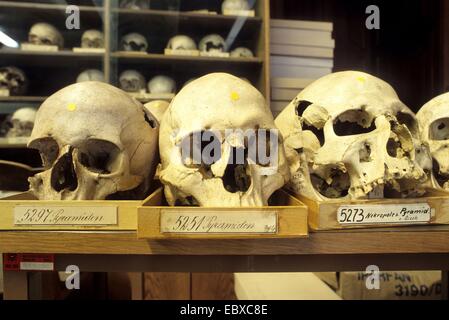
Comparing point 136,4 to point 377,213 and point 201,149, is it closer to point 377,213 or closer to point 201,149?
point 201,149

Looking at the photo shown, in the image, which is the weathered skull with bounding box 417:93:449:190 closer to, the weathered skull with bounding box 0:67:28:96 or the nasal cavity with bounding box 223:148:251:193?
the nasal cavity with bounding box 223:148:251:193

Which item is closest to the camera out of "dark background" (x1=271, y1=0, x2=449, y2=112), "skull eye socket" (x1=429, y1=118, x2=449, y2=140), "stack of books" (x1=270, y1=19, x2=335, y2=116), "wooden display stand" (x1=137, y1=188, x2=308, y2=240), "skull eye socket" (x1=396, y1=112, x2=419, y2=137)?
"wooden display stand" (x1=137, y1=188, x2=308, y2=240)

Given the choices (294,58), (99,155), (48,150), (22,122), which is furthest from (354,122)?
(22,122)

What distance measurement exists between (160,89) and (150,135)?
1399mm

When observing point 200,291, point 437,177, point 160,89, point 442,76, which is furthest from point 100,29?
point 437,177

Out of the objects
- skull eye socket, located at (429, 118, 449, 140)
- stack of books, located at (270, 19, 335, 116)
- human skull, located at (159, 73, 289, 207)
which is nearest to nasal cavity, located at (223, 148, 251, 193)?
human skull, located at (159, 73, 289, 207)

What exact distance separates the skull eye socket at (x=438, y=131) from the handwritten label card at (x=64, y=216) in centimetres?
81

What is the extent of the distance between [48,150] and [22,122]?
1395mm

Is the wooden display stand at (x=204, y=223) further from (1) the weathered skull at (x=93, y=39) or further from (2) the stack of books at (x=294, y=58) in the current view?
(1) the weathered skull at (x=93, y=39)

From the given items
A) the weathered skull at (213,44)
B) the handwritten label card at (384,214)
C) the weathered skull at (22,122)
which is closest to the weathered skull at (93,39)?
the weathered skull at (22,122)

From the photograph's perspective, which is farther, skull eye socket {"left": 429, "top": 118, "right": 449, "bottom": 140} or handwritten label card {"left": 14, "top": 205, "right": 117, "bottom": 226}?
skull eye socket {"left": 429, "top": 118, "right": 449, "bottom": 140}

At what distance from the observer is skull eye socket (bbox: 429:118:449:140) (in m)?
1.00

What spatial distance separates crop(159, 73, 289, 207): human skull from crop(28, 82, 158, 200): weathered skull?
0.07 metres

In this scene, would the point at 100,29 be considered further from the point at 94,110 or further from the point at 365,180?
the point at 365,180
